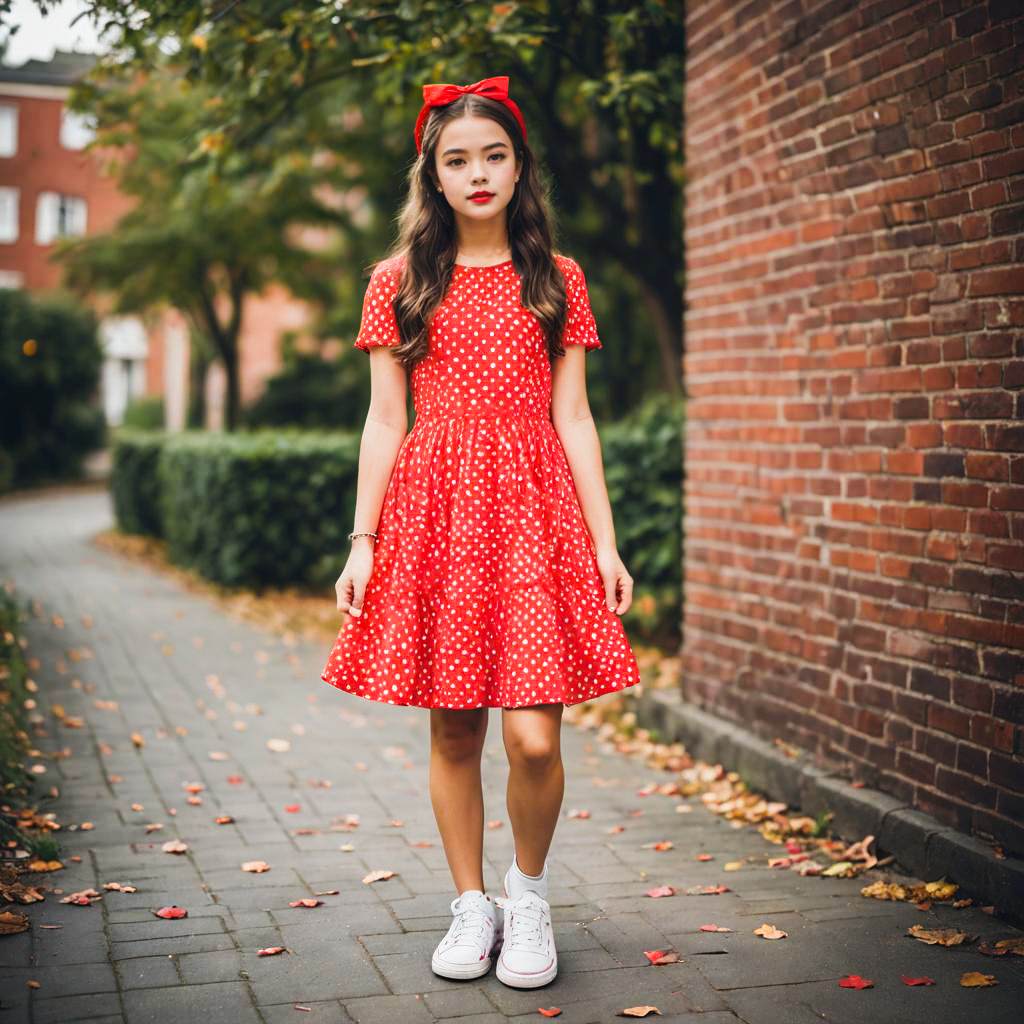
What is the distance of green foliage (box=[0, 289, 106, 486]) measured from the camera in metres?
23.4

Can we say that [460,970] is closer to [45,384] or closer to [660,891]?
[660,891]

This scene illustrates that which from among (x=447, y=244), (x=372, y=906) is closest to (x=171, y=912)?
(x=372, y=906)

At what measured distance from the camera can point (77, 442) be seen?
82.2 feet

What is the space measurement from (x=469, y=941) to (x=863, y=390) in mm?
2344

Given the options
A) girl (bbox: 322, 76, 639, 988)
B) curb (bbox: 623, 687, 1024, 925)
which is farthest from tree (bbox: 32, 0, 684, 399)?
curb (bbox: 623, 687, 1024, 925)

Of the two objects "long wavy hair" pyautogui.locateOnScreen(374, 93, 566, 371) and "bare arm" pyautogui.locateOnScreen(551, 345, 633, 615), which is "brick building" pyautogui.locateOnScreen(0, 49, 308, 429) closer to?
"long wavy hair" pyautogui.locateOnScreen(374, 93, 566, 371)

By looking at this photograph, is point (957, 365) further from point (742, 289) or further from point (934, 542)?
point (742, 289)

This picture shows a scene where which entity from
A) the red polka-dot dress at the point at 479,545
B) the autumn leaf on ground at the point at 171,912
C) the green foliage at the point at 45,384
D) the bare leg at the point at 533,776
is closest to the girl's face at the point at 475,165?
the red polka-dot dress at the point at 479,545

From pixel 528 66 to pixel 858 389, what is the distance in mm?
4455

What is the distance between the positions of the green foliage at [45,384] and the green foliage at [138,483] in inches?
329

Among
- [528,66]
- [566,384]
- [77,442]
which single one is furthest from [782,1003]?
[77,442]

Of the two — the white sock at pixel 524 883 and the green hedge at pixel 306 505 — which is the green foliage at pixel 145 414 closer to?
the green hedge at pixel 306 505

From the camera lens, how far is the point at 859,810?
408 cm

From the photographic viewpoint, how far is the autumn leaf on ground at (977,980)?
116 inches
